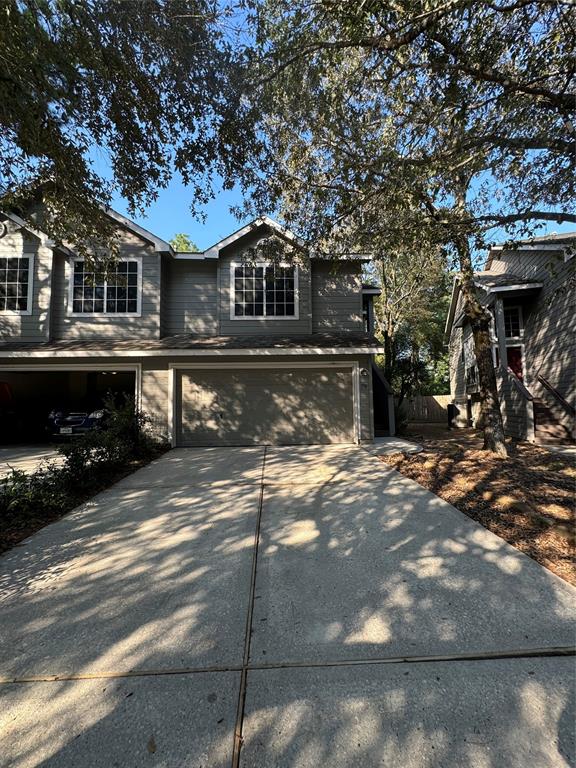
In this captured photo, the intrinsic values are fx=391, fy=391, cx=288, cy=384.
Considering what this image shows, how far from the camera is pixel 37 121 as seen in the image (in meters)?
4.09

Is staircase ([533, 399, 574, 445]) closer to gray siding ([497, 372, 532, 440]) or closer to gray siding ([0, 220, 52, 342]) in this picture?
gray siding ([497, 372, 532, 440])

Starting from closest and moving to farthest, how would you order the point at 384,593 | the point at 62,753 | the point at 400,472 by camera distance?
the point at 62,753 → the point at 384,593 → the point at 400,472

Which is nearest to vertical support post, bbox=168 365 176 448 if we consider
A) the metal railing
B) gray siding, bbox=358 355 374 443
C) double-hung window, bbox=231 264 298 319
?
double-hung window, bbox=231 264 298 319

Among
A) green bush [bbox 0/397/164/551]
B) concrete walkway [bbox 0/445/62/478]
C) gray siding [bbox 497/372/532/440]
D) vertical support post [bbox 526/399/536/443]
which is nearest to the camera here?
green bush [bbox 0/397/164/551]

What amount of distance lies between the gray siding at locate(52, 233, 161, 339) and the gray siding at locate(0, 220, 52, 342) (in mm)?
208

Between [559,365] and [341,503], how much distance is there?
9323mm

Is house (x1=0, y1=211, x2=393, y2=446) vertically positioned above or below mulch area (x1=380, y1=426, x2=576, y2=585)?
above

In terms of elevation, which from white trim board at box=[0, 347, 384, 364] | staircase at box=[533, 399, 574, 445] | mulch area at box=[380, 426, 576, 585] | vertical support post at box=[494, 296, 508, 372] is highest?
vertical support post at box=[494, 296, 508, 372]

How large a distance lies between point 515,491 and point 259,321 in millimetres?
7787

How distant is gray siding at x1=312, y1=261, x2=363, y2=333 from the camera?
11.4 metres

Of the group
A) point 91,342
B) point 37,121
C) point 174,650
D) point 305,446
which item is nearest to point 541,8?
point 37,121

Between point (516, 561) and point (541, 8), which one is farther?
point (541, 8)

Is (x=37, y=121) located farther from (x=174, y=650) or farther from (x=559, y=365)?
(x=559, y=365)

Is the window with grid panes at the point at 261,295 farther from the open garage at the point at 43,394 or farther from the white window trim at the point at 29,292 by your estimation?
the white window trim at the point at 29,292
